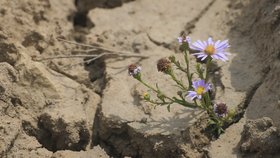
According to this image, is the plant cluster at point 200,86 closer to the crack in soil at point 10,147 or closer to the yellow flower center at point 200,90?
the yellow flower center at point 200,90

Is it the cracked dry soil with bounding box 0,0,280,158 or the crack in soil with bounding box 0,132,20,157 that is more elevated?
the cracked dry soil with bounding box 0,0,280,158

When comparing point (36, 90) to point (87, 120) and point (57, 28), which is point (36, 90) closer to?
point (87, 120)

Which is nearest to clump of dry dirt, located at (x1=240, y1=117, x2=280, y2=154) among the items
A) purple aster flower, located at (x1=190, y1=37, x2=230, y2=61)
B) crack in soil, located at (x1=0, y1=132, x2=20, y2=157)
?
purple aster flower, located at (x1=190, y1=37, x2=230, y2=61)

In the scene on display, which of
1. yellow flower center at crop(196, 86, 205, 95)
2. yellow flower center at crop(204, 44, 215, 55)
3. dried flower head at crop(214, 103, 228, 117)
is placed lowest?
dried flower head at crop(214, 103, 228, 117)

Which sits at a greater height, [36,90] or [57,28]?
[57,28]

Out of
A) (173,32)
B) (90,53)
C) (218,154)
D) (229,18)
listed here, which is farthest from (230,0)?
(218,154)

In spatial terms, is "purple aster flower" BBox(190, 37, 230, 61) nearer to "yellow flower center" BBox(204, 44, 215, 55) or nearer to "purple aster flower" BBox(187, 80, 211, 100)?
"yellow flower center" BBox(204, 44, 215, 55)

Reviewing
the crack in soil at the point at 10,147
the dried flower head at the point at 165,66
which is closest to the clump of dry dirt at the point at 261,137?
the dried flower head at the point at 165,66
